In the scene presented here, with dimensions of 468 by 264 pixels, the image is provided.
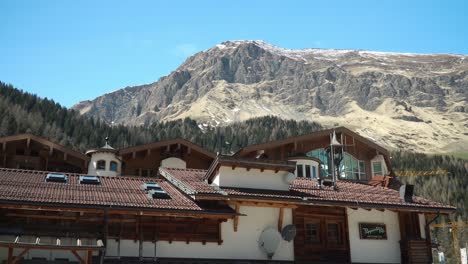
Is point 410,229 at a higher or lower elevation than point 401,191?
lower

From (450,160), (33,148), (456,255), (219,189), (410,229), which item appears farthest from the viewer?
(450,160)

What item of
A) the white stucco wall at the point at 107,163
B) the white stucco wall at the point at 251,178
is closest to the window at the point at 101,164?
the white stucco wall at the point at 107,163

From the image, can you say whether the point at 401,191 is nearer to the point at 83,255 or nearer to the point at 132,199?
the point at 132,199

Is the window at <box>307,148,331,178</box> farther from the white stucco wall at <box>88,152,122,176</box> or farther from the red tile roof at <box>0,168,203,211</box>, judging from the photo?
the red tile roof at <box>0,168,203,211</box>

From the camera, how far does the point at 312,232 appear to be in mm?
25531

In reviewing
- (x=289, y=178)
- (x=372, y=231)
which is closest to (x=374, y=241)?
(x=372, y=231)

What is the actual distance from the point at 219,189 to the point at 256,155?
18.5 m

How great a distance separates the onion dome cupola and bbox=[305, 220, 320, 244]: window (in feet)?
56.2

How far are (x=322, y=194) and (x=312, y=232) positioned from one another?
1.97m

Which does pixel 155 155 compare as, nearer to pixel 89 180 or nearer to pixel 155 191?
pixel 89 180

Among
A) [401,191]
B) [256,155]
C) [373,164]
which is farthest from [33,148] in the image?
[373,164]

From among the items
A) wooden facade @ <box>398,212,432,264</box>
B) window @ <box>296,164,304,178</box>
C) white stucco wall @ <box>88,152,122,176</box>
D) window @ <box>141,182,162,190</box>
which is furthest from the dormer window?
window @ <box>141,182,162,190</box>

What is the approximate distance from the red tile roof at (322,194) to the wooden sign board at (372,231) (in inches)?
53.3

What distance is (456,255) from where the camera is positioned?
342 feet
